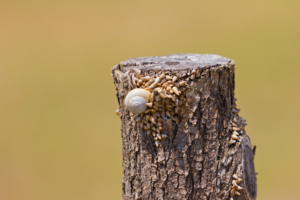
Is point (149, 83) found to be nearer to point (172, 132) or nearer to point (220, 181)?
point (172, 132)

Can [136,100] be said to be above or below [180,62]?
below

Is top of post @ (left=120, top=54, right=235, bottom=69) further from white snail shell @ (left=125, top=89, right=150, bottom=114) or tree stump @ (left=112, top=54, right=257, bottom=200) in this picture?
white snail shell @ (left=125, top=89, right=150, bottom=114)

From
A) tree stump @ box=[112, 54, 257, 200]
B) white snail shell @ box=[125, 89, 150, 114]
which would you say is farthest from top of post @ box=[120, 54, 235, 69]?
white snail shell @ box=[125, 89, 150, 114]

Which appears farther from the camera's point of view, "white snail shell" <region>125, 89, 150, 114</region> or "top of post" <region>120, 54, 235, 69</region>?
"top of post" <region>120, 54, 235, 69</region>

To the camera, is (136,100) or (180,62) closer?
(136,100)

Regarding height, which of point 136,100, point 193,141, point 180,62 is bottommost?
point 193,141

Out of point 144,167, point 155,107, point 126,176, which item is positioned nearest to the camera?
point 155,107

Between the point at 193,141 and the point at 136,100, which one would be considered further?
the point at 193,141

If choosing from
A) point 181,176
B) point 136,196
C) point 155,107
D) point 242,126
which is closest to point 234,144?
point 242,126
